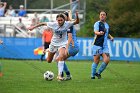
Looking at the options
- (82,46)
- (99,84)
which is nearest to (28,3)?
(82,46)

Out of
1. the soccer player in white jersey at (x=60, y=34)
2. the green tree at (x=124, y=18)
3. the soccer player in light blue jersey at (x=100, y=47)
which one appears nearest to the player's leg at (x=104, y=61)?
the soccer player in light blue jersey at (x=100, y=47)

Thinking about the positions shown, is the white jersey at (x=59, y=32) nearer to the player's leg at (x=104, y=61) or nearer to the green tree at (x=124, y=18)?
the player's leg at (x=104, y=61)

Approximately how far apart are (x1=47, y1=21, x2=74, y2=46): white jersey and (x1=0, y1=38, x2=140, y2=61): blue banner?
16338 millimetres

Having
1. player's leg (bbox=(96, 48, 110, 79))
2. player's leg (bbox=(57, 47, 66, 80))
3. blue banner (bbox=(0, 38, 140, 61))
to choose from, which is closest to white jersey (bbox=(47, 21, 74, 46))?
player's leg (bbox=(57, 47, 66, 80))

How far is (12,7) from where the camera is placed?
1678 inches

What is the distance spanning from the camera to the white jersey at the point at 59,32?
1800cm

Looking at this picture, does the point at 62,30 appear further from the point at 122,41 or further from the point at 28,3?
the point at 28,3

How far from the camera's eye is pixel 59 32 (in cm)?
1805

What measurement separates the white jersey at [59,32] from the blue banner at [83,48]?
16.3 metres

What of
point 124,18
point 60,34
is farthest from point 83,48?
point 60,34

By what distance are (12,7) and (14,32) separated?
4.82 meters

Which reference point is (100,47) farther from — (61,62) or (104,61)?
(61,62)

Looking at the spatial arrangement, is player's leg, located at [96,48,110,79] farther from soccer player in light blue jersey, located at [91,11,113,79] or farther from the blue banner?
the blue banner

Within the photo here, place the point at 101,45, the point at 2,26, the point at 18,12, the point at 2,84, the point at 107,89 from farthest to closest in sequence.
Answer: the point at 18,12 < the point at 2,26 < the point at 101,45 < the point at 2,84 < the point at 107,89
